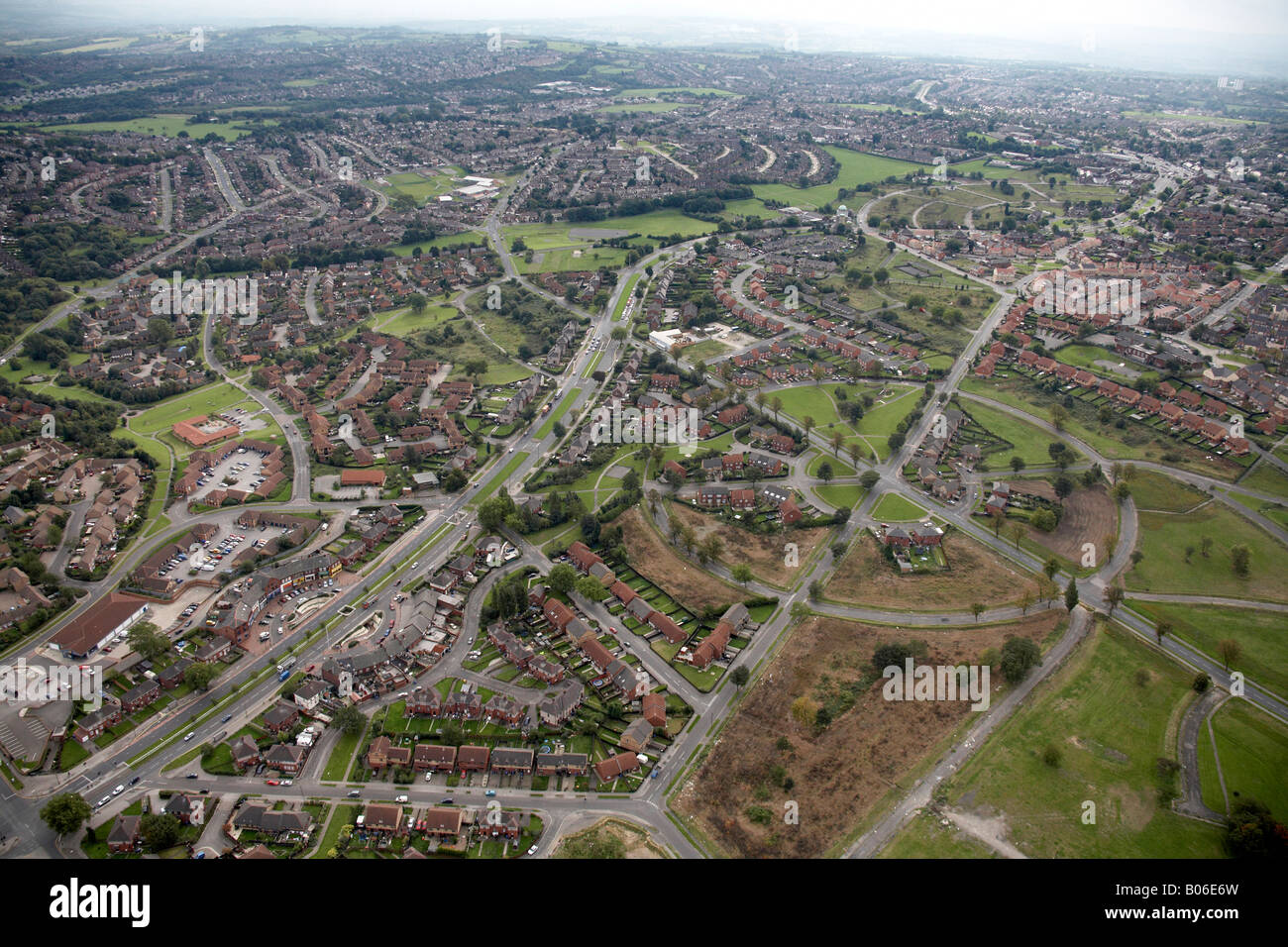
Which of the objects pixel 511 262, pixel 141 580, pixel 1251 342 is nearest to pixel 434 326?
pixel 511 262

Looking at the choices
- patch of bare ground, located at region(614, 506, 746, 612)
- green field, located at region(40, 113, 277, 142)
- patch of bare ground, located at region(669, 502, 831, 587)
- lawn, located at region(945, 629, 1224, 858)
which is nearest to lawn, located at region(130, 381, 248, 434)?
patch of bare ground, located at region(614, 506, 746, 612)

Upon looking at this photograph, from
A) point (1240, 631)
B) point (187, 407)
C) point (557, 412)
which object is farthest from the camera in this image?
point (187, 407)

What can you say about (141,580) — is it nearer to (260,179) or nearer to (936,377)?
(936,377)

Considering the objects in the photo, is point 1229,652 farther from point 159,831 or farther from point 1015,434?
point 159,831

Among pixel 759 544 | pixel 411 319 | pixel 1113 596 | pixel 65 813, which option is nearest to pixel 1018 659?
pixel 1113 596

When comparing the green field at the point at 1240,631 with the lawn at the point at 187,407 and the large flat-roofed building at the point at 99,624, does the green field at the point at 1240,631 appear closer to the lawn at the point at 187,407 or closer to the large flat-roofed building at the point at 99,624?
the large flat-roofed building at the point at 99,624

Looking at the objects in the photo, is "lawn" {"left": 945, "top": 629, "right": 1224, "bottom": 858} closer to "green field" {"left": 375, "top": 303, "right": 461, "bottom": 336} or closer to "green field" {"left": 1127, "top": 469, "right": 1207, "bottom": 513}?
"green field" {"left": 1127, "top": 469, "right": 1207, "bottom": 513}
